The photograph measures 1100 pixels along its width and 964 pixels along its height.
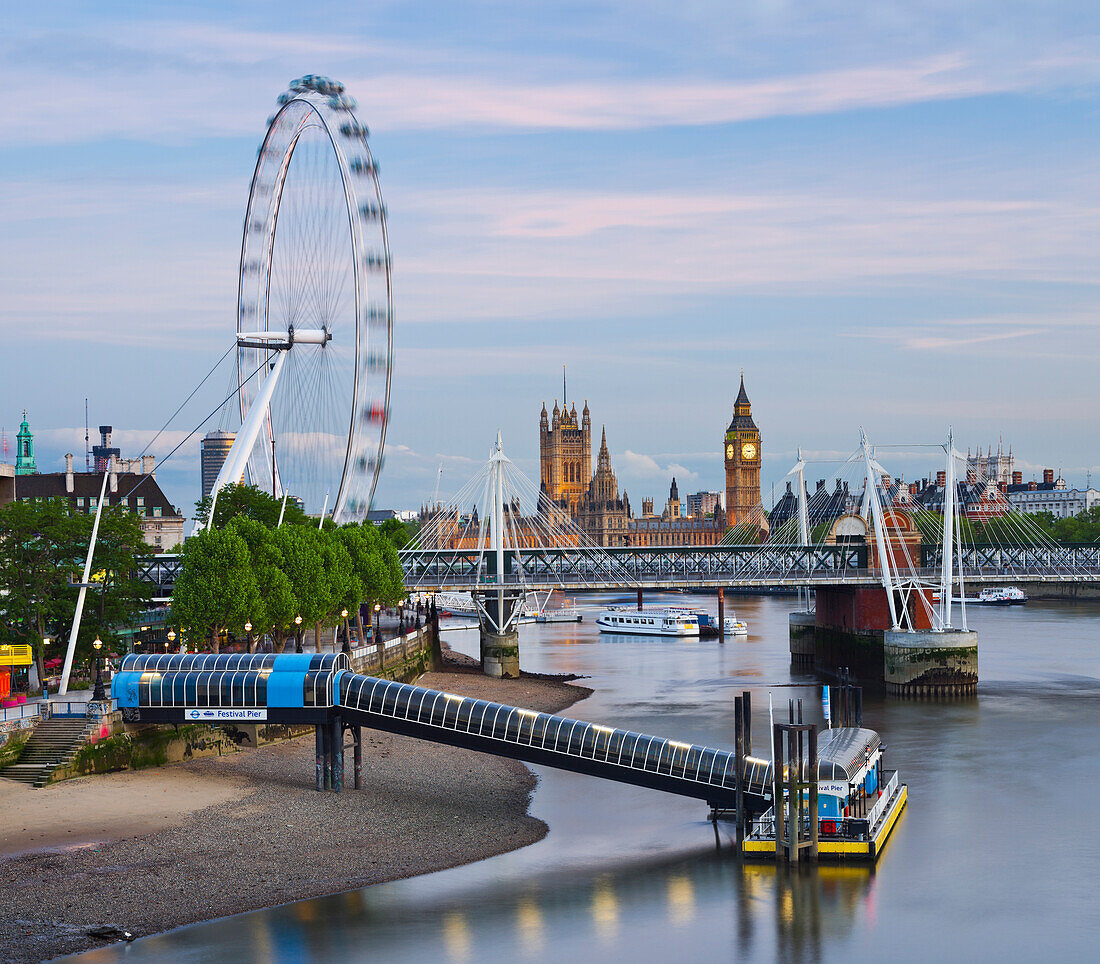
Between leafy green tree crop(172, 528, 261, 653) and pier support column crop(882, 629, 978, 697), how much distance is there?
105ft

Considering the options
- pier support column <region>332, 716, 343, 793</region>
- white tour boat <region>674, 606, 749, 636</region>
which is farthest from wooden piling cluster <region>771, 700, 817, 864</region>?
white tour boat <region>674, 606, 749, 636</region>

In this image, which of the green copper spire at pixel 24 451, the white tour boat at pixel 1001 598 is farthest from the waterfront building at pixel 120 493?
the white tour boat at pixel 1001 598

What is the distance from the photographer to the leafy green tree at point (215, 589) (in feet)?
160

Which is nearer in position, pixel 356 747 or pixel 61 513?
pixel 356 747

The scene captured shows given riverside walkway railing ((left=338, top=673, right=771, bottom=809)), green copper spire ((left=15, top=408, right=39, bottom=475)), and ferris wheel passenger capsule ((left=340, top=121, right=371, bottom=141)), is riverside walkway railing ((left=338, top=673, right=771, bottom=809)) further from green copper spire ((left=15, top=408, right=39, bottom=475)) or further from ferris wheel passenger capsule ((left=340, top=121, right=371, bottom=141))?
green copper spire ((left=15, top=408, right=39, bottom=475))

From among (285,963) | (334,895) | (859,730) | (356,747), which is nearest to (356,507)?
(356,747)

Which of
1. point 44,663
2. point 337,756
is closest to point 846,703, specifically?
point 337,756

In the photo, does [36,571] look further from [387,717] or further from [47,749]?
[387,717]

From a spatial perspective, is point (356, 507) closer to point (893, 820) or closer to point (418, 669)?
point (418, 669)

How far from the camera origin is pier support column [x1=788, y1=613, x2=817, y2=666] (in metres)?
85.9

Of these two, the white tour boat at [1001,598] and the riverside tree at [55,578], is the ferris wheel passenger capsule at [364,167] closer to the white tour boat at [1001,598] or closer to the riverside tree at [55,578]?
the riverside tree at [55,578]

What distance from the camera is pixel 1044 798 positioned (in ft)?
141

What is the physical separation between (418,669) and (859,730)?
31910mm

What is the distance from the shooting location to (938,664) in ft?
227
